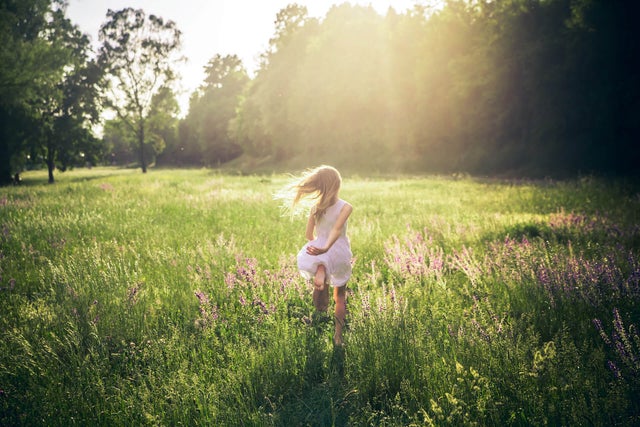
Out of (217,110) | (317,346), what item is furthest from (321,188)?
(217,110)

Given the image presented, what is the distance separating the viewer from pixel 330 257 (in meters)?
3.22

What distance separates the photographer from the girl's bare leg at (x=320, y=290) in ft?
10.2

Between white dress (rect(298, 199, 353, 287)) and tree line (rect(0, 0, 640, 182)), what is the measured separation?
2158 cm

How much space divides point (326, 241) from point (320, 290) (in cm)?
46

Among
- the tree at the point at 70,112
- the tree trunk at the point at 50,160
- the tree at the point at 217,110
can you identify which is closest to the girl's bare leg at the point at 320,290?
the tree at the point at 70,112

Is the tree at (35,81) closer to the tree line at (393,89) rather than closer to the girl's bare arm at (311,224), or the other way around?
the tree line at (393,89)

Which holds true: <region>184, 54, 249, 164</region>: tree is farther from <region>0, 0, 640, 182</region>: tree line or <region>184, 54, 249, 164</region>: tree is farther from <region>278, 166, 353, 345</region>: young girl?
<region>278, 166, 353, 345</region>: young girl

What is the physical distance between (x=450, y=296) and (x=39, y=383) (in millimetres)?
3652

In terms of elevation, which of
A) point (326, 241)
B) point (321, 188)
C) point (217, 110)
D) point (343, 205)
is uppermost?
point (217, 110)

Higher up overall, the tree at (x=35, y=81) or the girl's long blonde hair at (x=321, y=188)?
the tree at (x=35, y=81)

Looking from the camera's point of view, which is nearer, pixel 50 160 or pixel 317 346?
pixel 317 346

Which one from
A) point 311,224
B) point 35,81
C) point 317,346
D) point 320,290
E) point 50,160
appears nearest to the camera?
point 317,346

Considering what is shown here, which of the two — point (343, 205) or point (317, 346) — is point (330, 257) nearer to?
point (343, 205)

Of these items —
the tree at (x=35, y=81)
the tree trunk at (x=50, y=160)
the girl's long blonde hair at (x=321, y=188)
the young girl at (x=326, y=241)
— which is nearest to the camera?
the young girl at (x=326, y=241)
